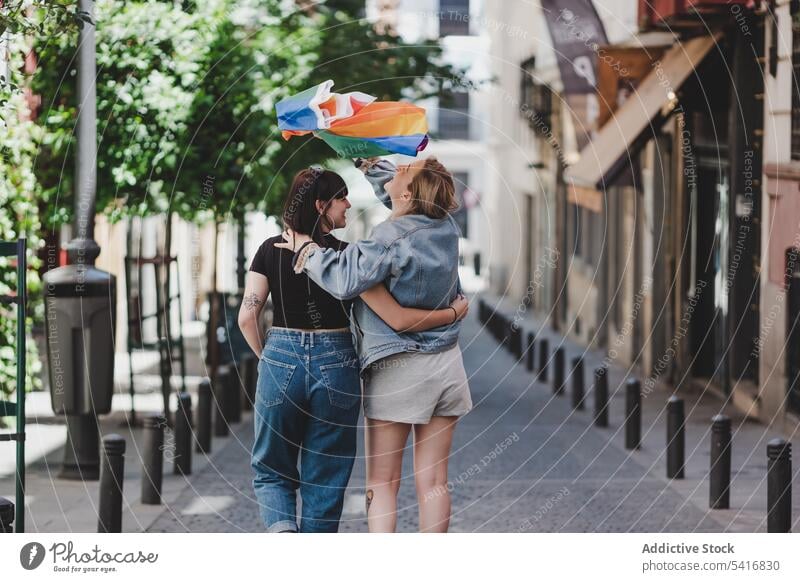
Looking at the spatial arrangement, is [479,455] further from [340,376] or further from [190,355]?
[190,355]

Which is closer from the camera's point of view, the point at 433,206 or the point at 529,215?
the point at 433,206

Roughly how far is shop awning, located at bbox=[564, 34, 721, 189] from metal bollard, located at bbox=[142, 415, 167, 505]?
7.16m

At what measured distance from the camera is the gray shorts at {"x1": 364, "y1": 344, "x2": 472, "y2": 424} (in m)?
6.32

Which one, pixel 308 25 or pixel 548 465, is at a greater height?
pixel 308 25

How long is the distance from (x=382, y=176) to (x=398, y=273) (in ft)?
1.73

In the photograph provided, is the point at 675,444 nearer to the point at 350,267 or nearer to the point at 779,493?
the point at 779,493

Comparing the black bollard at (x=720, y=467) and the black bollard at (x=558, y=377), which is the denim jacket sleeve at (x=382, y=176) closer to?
the black bollard at (x=720, y=467)

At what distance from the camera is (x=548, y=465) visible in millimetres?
11727

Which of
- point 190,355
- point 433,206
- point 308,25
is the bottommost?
point 190,355

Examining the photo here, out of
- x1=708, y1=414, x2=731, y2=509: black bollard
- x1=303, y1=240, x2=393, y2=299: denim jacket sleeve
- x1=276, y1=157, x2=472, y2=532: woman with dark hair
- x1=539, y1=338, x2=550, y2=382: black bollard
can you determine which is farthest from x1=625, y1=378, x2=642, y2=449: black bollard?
x1=303, y1=240, x2=393, y2=299: denim jacket sleeve

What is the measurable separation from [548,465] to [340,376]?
560cm
